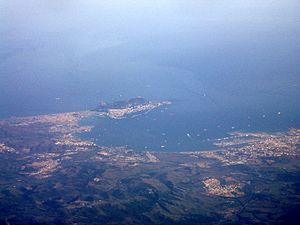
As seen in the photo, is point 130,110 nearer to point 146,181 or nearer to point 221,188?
point 146,181

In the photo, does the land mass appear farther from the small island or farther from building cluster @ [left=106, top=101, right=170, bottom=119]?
the small island

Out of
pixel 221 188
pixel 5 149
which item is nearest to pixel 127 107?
pixel 5 149

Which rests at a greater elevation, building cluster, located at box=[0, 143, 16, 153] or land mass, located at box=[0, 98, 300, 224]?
building cluster, located at box=[0, 143, 16, 153]

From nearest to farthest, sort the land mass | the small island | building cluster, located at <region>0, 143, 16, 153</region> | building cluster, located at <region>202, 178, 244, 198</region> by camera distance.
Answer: the land mass < building cluster, located at <region>202, 178, 244, 198</region> < building cluster, located at <region>0, 143, 16, 153</region> < the small island

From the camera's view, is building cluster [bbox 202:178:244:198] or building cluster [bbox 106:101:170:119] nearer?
building cluster [bbox 202:178:244:198]

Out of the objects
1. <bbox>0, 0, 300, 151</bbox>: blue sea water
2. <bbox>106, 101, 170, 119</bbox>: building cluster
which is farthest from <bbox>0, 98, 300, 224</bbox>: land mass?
<bbox>106, 101, 170, 119</bbox>: building cluster

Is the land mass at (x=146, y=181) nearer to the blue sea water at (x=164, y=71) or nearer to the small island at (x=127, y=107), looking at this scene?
the blue sea water at (x=164, y=71)

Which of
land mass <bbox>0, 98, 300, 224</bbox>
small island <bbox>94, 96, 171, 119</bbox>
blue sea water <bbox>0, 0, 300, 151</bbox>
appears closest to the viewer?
land mass <bbox>0, 98, 300, 224</bbox>

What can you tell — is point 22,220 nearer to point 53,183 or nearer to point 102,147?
point 53,183

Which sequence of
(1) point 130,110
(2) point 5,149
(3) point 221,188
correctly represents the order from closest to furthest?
(3) point 221,188 < (2) point 5,149 < (1) point 130,110

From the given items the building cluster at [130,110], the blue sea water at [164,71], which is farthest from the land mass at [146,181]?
the building cluster at [130,110]
